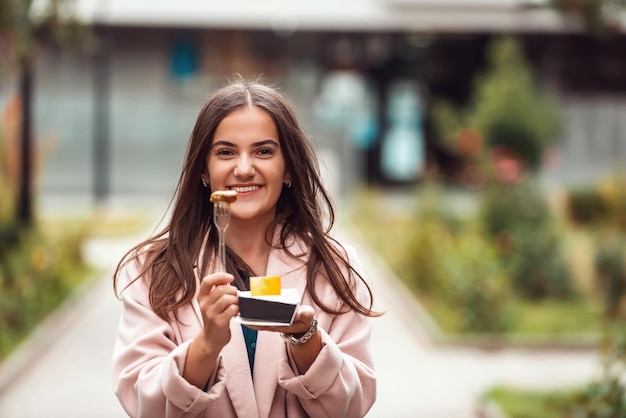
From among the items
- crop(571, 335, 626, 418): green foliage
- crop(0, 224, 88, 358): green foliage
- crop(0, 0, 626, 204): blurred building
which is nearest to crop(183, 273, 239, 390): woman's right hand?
crop(571, 335, 626, 418): green foliage

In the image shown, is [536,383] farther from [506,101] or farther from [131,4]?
[131,4]

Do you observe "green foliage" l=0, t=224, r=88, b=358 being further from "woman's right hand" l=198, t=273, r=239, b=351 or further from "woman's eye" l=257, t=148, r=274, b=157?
"woman's right hand" l=198, t=273, r=239, b=351

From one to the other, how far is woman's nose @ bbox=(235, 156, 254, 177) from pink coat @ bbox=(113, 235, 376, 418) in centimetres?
30

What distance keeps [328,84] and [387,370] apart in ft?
57.2

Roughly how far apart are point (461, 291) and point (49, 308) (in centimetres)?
403

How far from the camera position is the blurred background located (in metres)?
13.7

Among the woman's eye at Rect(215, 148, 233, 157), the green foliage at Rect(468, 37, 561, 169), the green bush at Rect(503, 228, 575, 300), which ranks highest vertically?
the green foliage at Rect(468, 37, 561, 169)

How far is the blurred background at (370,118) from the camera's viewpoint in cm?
1370

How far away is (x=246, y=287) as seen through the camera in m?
3.09

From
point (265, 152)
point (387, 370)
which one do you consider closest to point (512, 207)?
point (387, 370)

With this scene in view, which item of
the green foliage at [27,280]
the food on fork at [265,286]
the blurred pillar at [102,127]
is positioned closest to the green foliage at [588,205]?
the green foliage at [27,280]

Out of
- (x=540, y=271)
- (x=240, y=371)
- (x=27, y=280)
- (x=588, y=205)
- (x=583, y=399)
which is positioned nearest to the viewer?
(x=240, y=371)

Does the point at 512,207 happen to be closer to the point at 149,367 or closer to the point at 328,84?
the point at 149,367

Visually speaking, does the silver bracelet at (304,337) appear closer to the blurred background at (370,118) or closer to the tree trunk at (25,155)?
the blurred background at (370,118)
